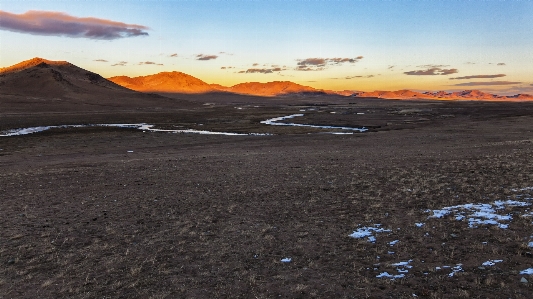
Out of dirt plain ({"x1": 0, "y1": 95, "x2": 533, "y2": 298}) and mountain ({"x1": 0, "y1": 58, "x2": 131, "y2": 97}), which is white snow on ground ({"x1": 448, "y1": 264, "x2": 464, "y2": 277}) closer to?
dirt plain ({"x1": 0, "y1": 95, "x2": 533, "y2": 298})

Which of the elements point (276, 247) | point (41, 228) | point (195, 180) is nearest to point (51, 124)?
point (195, 180)

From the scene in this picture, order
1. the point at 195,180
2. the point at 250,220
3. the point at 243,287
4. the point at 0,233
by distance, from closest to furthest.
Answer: the point at 243,287 < the point at 0,233 < the point at 250,220 < the point at 195,180

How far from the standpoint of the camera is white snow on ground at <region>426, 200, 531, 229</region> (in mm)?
10938

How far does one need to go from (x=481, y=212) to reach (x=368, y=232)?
4068 millimetres

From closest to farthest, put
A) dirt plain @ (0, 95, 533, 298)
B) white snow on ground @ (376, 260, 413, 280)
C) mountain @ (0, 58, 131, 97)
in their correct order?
dirt plain @ (0, 95, 533, 298)
white snow on ground @ (376, 260, 413, 280)
mountain @ (0, 58, 131, 97)

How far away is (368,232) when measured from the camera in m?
10.5

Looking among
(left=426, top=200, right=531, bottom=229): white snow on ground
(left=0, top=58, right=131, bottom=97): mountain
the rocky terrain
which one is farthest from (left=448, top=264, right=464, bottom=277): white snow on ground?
(left=0, top=58, right=131, bottom=97): mountain

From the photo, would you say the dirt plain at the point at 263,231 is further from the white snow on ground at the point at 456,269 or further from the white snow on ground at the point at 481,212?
the white snow on ground at the point at 481,212

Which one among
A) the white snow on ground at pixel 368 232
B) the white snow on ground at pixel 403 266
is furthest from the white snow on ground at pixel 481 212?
the white snow on ground at pixel 403 266

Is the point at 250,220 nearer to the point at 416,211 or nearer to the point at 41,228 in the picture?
the point at 416,211

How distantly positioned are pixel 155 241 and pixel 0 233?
4.72 m

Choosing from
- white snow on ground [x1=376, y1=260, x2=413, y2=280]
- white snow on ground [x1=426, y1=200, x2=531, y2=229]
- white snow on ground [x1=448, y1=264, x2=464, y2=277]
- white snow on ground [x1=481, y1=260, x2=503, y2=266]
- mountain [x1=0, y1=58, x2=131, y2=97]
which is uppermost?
mountain [x1=0, y1=58, x2=131, y2=97]

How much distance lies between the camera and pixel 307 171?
66.9ft

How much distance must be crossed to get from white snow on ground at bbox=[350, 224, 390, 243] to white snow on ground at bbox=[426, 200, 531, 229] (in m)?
2.11
